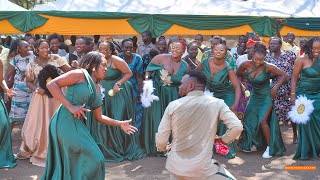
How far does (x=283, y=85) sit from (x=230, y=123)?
5.67 metres

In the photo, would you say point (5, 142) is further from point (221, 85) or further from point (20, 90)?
point (221, 85)

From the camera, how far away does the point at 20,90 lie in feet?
26.4

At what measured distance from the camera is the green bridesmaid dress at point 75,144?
448 centimetres

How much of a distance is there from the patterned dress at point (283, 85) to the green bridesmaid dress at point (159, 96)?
2254 mm

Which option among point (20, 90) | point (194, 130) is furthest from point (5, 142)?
point (194, 130)

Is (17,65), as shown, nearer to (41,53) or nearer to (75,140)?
(41,53)

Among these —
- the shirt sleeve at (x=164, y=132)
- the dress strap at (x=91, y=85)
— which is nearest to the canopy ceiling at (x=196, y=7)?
the dress strap at (x=91, y=85)

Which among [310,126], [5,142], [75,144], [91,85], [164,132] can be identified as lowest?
[5,142]

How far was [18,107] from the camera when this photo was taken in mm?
8000

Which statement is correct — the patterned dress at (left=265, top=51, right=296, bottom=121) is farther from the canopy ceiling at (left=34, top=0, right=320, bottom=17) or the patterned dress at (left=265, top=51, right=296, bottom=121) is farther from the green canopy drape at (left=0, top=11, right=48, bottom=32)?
the green canopy drape at (left=0, top=11, right=48, bottom=32)

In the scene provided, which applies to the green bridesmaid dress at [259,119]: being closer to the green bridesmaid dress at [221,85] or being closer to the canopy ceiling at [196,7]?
the green bridesmaid dress at [221,85]

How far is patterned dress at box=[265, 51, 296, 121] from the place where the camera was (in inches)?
346

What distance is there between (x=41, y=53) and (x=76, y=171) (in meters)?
3.02

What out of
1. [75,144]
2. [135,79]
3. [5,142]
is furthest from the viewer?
[135,79]
